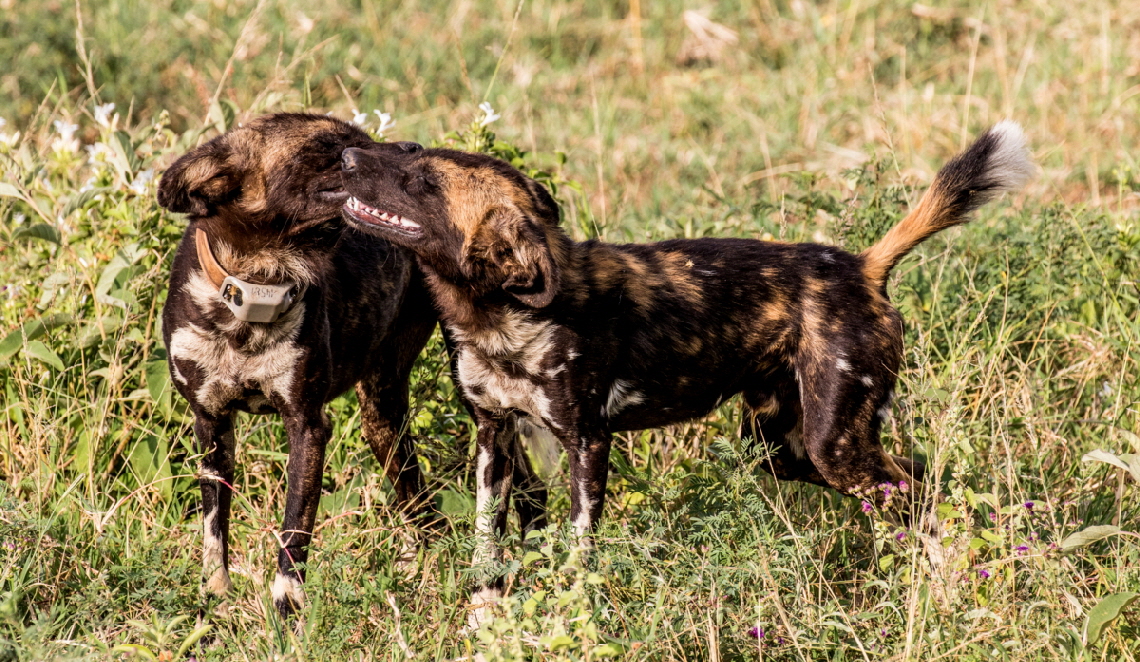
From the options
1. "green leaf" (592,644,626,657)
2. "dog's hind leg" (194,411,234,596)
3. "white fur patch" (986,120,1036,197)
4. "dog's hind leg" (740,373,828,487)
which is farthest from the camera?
"dog's hind leg" (740,373,828,487)

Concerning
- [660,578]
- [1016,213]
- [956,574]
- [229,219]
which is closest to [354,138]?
[229,219]

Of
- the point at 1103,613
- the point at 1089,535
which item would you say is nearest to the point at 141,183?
the point at 1089,535

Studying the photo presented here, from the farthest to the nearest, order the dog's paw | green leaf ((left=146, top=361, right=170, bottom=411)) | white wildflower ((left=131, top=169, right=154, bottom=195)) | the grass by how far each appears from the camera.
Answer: white wildflower ((left=131, top=169, right=154, bottom=195)) → green leaf ((left=146, top=361, right=170, bottom=411)) → the dog's paw → the grass

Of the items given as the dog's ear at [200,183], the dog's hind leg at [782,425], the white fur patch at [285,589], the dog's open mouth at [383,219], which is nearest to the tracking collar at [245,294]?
the dog's ear at [200,183]

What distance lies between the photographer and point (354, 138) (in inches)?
170

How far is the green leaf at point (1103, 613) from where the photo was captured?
3322mm

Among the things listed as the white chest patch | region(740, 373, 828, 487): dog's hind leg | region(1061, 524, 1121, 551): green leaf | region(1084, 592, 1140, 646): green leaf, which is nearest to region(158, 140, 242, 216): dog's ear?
the white chest patch

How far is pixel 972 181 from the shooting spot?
171 inches

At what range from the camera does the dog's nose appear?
4059mm

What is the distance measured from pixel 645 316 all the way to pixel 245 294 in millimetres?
1345

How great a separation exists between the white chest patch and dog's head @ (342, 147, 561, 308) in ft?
1.58

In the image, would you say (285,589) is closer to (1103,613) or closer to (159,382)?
(159,382)

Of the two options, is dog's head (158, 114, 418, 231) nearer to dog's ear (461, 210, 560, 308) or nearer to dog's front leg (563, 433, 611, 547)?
dog's ear (461, 210, 560, 308)

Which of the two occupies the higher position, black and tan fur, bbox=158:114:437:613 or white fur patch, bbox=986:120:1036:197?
white fur patch, bbox=986:120:1036:197
